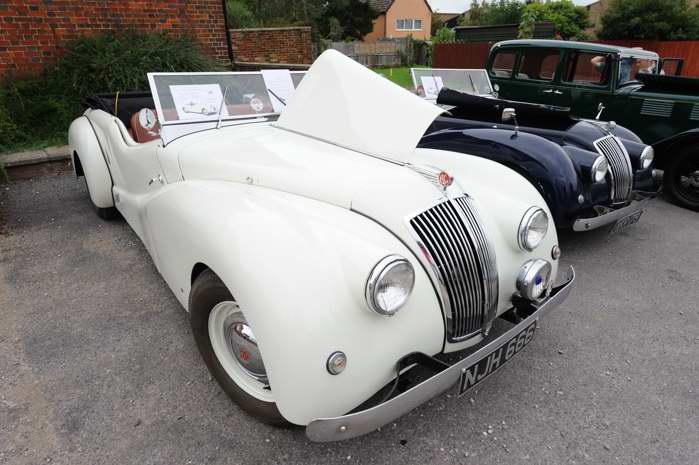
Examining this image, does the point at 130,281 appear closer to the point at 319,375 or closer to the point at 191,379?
the point at 191,379

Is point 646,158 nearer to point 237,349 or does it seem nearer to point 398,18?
point 237,349

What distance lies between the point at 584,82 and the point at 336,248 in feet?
19.3

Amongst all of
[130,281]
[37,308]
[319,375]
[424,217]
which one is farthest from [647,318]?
[37,308]

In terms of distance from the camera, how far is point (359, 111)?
2.53m

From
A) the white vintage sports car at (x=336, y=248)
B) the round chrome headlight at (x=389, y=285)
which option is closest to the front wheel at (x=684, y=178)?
the white vintage sports car at (x=336, y=248)

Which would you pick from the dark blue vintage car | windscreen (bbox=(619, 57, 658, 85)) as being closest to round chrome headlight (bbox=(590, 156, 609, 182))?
the dark blue vintage car

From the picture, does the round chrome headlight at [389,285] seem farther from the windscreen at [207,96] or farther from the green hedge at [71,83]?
the green hedge at [71,83]

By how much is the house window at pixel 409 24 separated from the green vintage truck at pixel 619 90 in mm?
36687

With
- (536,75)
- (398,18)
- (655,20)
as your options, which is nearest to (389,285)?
(536,75)

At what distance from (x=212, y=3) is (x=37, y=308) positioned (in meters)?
7.41

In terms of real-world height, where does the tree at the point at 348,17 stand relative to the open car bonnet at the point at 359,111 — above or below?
above

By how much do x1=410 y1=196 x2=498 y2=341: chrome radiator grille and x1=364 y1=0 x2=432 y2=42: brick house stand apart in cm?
4012

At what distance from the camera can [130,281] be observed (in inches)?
132

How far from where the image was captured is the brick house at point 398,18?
38781 millimetres
